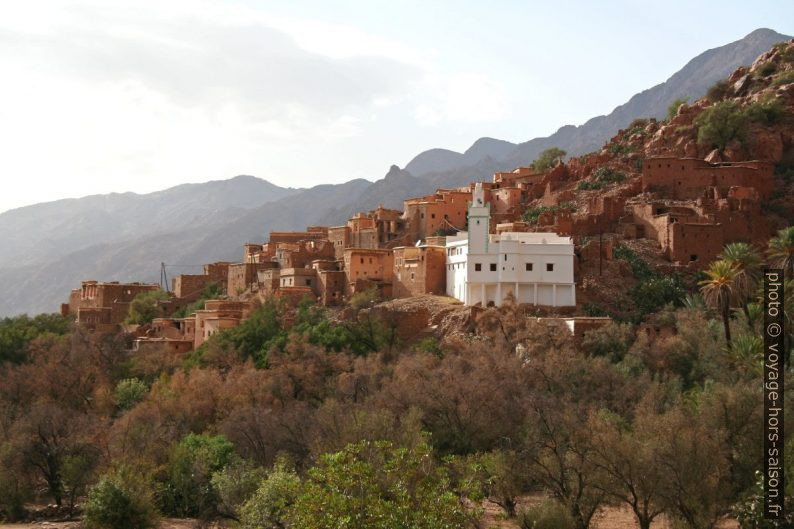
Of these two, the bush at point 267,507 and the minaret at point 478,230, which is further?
the minaret at point 478,230

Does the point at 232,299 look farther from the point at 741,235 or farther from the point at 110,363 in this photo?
the point at 741,235

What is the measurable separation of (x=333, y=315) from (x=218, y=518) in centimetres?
1784

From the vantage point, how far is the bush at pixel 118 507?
34.4 metres

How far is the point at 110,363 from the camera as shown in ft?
→ 186

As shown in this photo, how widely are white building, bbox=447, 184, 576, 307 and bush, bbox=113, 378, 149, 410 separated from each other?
49.8 feet

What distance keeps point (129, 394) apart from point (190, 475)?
1338 cm

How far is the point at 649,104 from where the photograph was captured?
589 ft

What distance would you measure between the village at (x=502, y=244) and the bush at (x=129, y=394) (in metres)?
6.04

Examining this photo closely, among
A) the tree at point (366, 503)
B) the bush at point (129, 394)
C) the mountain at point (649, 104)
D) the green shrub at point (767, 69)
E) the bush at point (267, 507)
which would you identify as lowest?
the bush at point (267, 507)

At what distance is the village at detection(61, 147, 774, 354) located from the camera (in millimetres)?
50250

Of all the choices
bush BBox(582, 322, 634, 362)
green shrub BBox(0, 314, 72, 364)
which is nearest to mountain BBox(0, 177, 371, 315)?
green shrub BBox(0, 314, 72, 364)

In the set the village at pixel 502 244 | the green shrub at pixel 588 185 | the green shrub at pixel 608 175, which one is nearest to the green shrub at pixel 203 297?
the village at pixel 502 244

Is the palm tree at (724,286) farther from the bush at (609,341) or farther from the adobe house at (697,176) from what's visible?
the adobe house at (697,176)

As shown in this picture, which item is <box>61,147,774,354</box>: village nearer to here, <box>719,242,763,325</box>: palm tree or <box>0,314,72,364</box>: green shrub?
<box>0,314,72,364</box>: green shrub
